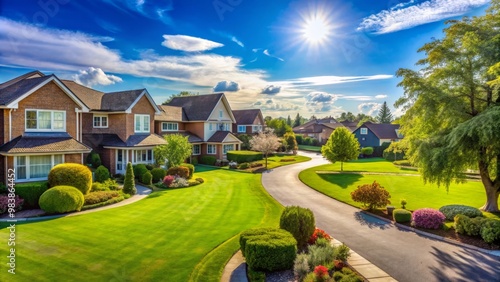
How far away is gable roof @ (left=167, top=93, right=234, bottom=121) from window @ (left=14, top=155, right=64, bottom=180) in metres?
23.3

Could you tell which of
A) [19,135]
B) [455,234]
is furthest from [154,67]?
[455,234]

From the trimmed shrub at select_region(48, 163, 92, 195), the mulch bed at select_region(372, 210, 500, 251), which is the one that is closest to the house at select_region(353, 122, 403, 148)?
the mulch bed at select_region(372, 210, 500, 251)

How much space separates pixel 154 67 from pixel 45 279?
48.6 ft

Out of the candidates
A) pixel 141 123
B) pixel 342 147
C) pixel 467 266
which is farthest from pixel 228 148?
pixel 467 266

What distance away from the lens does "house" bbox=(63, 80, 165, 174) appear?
30.5m

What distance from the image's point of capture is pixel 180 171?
28516 millimetres

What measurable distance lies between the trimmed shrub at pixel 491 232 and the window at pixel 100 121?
32533 millimetres

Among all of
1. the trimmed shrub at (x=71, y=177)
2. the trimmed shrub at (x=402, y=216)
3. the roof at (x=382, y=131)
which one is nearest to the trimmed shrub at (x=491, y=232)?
the trimmed shrub at (x=402, y=216)

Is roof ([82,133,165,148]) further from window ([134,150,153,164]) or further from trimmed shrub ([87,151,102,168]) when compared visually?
trimmed shrub ([87,151,102,168])

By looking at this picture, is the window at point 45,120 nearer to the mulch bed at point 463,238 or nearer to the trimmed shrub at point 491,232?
the mulch bed at point 463,238

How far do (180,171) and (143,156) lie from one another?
19.7 ft

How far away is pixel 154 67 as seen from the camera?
20891 millimetres

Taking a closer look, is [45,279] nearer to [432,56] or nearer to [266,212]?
[266,212]

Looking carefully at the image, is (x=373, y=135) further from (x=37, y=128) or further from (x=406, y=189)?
(x=37, y=128)
